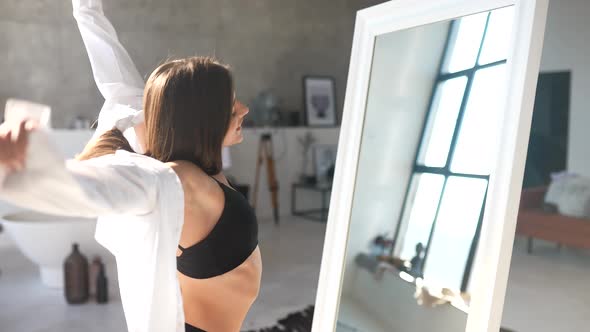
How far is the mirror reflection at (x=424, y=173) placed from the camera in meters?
1.35

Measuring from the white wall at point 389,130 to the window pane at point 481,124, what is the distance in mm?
173

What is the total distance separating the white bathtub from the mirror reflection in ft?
8.90

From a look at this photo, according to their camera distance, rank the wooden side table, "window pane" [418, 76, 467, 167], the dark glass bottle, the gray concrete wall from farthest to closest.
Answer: the wooden side table < the gray concrete wall < the dark glass bottle < "window pane" [418, 76, 467, 167]

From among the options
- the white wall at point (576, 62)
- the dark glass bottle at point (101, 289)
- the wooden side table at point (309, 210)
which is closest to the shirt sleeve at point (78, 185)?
the dark glass bottle at point (101, 289)

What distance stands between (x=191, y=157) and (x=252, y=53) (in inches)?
234

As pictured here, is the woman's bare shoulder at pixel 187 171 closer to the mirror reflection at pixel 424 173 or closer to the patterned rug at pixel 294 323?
the mirror reflection at pixel 424 173

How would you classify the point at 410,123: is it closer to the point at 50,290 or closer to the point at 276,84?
the point at 50,290

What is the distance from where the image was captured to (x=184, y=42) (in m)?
6.29

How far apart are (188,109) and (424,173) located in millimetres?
778

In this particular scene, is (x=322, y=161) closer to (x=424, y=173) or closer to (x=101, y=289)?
(x=101, y=289)

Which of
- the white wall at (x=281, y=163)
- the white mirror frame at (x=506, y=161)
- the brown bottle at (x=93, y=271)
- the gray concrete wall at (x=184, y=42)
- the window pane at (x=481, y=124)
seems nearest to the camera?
the white mirror frame at (x=506, y=161)

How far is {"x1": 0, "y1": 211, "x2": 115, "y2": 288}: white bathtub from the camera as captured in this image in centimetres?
Answer: 385

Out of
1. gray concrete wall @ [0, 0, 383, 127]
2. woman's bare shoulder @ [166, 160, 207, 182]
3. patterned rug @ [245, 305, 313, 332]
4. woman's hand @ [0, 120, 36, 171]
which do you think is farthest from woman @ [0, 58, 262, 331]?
gray concrete wall @ [0, 0, 383, 127]

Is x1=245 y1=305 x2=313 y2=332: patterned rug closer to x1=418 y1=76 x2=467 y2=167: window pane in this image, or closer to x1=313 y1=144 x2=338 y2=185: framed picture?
x1=418 y1=76 x2=467 y2=167: window pane
